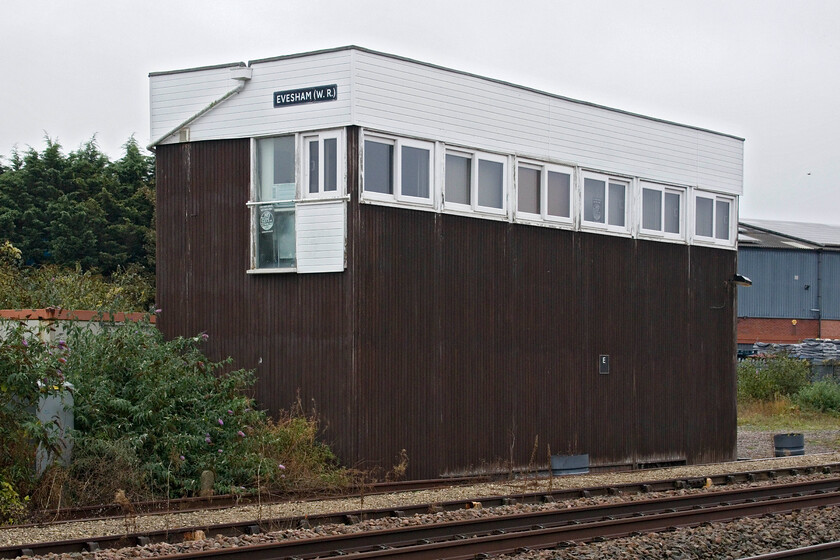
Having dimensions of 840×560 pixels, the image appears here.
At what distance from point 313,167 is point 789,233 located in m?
52.6

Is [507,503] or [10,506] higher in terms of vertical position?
[10,506]

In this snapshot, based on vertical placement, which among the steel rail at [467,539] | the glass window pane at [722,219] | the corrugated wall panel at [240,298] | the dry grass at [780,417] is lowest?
the dry grass at [780,417]

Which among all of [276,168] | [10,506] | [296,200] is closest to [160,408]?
[10,506]

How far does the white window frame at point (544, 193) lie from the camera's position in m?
18.0

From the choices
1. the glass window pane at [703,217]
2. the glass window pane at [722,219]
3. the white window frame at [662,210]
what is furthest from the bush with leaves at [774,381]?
the white window frame at [662,210]

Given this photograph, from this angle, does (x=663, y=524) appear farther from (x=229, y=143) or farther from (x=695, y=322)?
(x=695, y=322)

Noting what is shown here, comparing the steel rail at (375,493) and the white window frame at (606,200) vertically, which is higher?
the white window frame at (606,200)

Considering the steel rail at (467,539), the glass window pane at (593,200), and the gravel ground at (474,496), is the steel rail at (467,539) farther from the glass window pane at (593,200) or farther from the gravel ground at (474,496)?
the glass window pane at (593,200)

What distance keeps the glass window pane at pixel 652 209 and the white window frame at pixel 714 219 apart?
101 cm

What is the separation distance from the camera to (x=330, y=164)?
15.8m

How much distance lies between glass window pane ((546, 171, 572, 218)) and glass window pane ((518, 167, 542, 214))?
264 mm

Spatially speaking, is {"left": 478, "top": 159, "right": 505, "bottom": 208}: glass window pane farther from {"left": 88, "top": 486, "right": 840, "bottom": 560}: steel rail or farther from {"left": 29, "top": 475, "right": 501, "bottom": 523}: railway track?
{"left": 88, "top": 486, "right": 840, "bottom": 560}: steel rail

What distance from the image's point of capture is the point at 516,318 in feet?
58.6

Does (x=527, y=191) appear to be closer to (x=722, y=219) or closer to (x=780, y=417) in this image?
(x=722, y=219)
